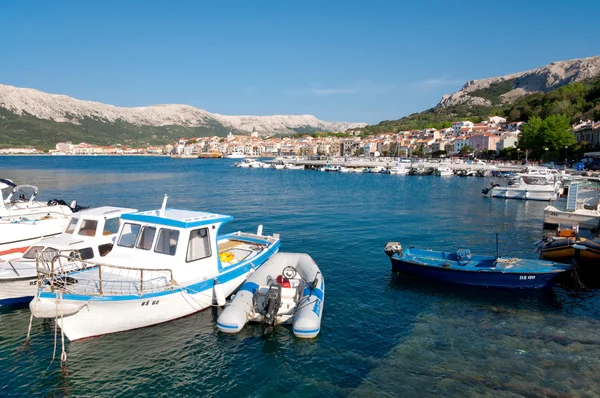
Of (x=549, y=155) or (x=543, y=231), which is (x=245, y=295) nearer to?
(x=543, y=231)

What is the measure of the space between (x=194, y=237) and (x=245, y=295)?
2.37 meters

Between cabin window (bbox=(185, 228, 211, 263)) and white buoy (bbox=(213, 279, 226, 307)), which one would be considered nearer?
cabin window (bbox=(185, 228, 211, 263))

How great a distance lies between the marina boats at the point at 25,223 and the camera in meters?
16.4

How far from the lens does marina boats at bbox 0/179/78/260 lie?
16.4 m

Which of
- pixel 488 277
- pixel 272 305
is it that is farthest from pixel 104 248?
pixel 488 277

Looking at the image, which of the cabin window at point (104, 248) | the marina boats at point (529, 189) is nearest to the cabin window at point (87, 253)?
the cabin window at point (104, 248)

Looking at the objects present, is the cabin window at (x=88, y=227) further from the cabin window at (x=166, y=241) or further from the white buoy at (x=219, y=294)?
the white buoy at (x=219, y=294)

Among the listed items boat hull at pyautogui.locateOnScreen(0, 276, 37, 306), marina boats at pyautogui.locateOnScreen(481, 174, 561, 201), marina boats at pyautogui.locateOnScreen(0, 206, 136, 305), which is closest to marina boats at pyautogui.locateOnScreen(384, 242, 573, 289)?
marina boats at pyautogui.locateOnScreen(0, 206, 136, 305)

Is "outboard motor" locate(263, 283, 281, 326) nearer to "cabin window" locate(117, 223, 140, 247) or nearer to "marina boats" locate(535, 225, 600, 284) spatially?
"cabin window" locate(117, 223, 140, 247)

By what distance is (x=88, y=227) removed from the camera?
1362 centimetres

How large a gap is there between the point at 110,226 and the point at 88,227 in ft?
2.23

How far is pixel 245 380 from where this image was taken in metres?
9.34

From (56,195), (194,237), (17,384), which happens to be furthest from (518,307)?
(56,195)

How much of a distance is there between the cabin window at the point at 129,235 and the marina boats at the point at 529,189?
43254mm
